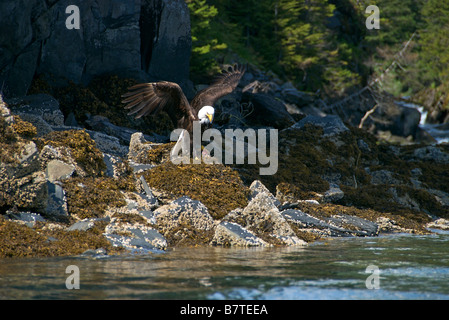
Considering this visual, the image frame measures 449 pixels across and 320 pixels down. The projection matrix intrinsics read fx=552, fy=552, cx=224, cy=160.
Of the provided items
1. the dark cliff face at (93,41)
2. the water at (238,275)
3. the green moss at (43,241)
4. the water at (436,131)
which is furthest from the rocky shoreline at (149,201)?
the water at (436,131)

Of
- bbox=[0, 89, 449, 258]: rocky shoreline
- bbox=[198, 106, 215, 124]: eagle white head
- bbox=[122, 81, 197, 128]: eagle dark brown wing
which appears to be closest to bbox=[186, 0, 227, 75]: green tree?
bbox=[0, 89, 449, 258]: rocky shoreline

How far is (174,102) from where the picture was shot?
12.0 m

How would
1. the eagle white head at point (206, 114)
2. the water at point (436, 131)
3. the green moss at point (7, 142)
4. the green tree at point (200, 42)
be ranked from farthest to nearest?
the water at point (436, 131)
the green tree at point (200, 42)
the eagle white head at point (206, 114)
the green moss at point (7, 142)

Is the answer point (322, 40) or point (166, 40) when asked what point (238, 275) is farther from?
point (322, 40)

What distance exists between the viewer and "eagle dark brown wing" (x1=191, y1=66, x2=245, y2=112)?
12945mm

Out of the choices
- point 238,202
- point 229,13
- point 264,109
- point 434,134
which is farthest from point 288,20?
point 238,202

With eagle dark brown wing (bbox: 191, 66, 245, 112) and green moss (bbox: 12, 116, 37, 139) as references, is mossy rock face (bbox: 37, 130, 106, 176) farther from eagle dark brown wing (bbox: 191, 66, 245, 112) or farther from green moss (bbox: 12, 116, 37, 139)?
eagle dark brown wing (bbox: 191, 66, 245, 112)

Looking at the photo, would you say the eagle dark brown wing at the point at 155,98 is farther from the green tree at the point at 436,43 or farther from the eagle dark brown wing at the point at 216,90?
the green tree at the point at 436,43

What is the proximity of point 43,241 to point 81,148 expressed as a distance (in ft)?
11.2

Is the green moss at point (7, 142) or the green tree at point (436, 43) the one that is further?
the green tree at point (436, 43)

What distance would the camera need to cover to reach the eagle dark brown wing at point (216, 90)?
1295 centimetres

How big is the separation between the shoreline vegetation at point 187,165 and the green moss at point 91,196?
0.03 m

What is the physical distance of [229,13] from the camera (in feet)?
116
